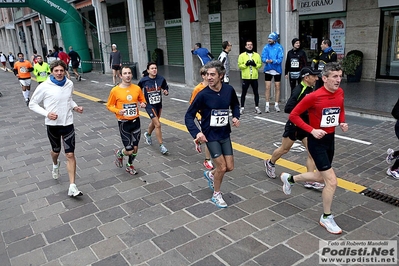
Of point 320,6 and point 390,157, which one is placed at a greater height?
point 320,6

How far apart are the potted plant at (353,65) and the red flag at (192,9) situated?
5.58 m

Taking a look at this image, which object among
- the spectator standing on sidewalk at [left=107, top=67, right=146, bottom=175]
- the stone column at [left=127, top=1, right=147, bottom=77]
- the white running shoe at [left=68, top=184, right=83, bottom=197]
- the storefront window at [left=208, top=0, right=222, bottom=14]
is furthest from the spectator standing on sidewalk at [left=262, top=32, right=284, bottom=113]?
the storefront window at [left=208, top=0, right=222, bottom=14]

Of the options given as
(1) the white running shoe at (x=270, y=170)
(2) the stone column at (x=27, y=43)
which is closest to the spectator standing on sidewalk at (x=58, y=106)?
(1) the white running shoe at (x=270, y=170)

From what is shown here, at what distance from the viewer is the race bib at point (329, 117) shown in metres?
3.77

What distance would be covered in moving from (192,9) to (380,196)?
10.3 meters

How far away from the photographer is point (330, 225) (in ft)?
12.5

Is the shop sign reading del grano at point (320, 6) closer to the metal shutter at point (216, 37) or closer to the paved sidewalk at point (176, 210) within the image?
the metal shutter at point (216, 37)

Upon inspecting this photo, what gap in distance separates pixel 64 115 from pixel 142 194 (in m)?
1.54

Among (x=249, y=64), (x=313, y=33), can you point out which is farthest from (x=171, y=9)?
(x=249, y=64)

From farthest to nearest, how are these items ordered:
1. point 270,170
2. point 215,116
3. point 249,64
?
point 249,64
point 270,170
point 215,116

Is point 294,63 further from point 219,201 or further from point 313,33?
point 313,33

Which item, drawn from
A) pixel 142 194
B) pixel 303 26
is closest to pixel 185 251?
pixel 142 194

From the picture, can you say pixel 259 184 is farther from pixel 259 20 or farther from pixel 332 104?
pixel 259 20

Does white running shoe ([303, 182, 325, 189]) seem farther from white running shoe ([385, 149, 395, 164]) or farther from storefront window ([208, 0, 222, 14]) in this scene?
storefront window ([208, 0, 222, 14])
